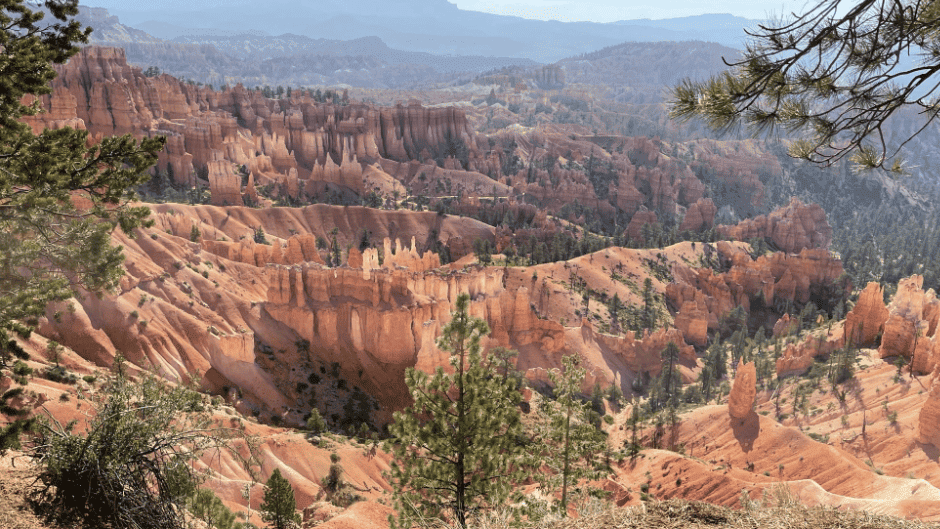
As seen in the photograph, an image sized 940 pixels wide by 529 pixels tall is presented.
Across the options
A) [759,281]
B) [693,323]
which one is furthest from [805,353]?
[759,281]

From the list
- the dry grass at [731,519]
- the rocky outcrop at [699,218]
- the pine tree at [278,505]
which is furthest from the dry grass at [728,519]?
the rocky outcrop at [699,218]

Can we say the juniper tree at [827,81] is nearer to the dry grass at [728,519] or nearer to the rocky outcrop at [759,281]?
the dry grass at [728,519]

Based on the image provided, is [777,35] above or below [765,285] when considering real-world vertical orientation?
above

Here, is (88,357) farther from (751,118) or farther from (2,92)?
(751,118)

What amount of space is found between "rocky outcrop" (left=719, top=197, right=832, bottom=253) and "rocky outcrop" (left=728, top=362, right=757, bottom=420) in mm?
62538

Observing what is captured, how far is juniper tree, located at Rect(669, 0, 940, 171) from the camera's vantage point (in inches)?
319

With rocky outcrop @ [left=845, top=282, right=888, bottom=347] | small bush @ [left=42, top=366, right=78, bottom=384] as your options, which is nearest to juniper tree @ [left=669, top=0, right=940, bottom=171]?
small bush @ [left=42, top=366, right=78, bottom=384]

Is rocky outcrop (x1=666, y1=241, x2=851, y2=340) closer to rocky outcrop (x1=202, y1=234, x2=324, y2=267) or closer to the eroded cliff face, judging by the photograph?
rocky outcrop (x1=202, y1=234, x2=324, y2=267)

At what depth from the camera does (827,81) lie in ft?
29.3

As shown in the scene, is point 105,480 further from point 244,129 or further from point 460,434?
point 244,129

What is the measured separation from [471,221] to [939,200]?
13712 centimetres

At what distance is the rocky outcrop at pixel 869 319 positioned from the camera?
4700 centimetres

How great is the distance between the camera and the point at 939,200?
511 ft

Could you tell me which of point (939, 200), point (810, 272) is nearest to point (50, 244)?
point (810, 272)
